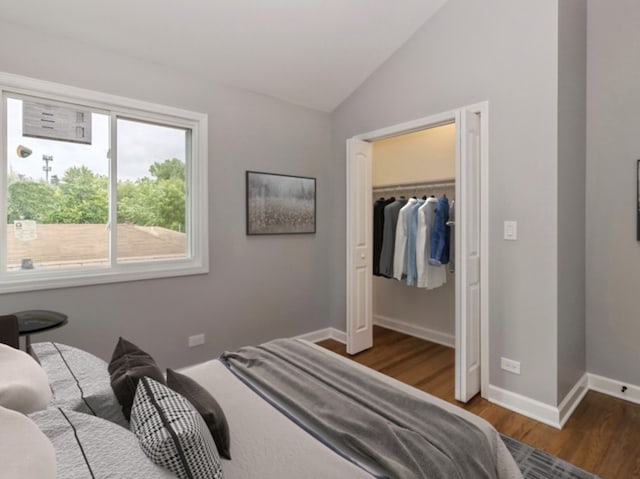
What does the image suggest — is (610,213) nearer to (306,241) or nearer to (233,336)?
(306,241)

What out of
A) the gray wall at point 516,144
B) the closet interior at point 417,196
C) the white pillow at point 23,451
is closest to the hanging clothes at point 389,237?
the closet interior at point 417,196

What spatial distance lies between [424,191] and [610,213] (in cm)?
160

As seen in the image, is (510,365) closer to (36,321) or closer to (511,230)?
(511,230)

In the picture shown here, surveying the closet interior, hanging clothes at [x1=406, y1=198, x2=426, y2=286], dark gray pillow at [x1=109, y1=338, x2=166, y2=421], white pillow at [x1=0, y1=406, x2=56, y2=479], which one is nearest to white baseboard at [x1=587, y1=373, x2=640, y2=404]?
the closet interior

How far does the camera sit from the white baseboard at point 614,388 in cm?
246

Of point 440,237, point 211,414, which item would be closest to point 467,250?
point 440,237

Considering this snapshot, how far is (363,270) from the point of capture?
338cm

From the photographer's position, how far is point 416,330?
3.83 meters

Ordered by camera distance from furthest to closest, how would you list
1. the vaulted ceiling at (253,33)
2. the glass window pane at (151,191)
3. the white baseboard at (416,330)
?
the white baseboard at (416,330) < the glass window pane at (151,191) < the vaulted ceiling at (253,33)

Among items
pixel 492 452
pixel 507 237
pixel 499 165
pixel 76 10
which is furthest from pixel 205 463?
pixel 76 10

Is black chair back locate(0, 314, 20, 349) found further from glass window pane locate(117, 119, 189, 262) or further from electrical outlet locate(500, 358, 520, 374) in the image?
electrical outlet locate(500, 358, 520, 374)

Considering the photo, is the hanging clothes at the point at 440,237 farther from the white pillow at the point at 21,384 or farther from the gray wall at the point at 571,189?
the white pillow at the point at 21,384

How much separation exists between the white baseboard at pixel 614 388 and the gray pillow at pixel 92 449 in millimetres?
3146

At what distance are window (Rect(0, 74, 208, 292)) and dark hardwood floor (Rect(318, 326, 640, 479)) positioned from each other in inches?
81.1
